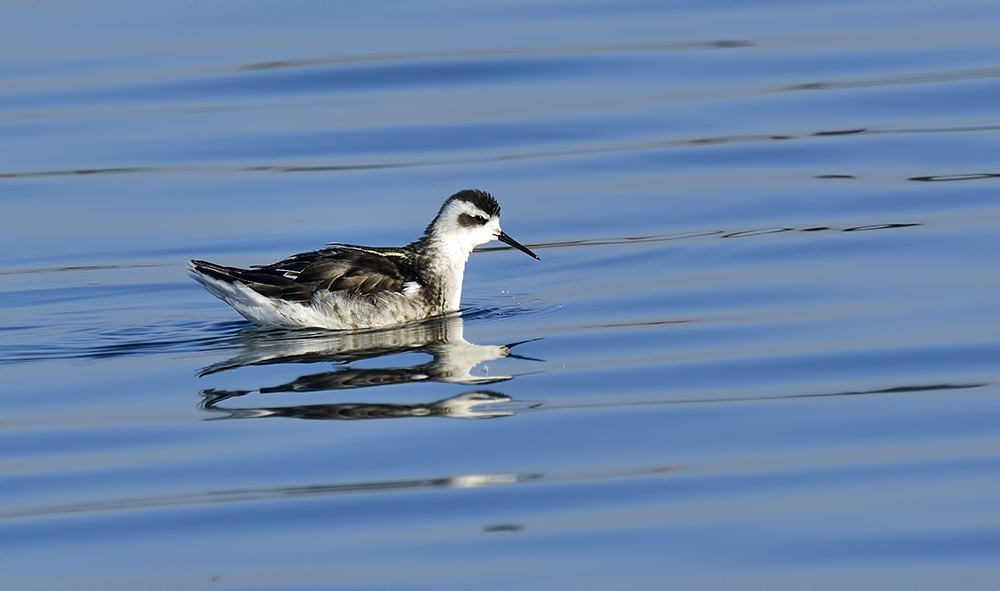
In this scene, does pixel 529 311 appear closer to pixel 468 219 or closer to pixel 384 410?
pixel 468 219

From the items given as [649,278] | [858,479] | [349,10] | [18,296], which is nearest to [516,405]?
[858,479]

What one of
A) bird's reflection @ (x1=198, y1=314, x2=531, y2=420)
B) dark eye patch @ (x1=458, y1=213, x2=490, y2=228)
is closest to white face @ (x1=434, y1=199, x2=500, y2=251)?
dark eye patch @ (x1=458, y1=213, x2=490, y2=228)

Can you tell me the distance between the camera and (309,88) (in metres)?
21.6

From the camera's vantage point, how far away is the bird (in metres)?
12.5

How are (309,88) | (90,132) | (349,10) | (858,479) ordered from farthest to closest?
1. (349,10)
2. (309,88)
3. (90,132)
4. (858,479)

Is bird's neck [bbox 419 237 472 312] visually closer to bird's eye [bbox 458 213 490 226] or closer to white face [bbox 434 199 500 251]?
white face [bbox 434 199 500 251]

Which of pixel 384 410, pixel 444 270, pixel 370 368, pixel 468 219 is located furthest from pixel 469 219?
pixel 384 410

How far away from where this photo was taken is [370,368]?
11.2 metres

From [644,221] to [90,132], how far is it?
7541 millimetres

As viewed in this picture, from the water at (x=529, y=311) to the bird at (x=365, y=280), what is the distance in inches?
11.5

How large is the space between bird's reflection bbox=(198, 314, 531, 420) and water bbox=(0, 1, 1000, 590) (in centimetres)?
4

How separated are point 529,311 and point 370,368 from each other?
2.13 metres

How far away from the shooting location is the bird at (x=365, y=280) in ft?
41.0

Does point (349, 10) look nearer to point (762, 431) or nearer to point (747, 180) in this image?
point (747, 180)
